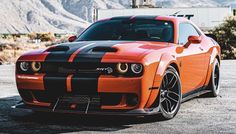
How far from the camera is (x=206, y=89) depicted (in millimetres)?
7801

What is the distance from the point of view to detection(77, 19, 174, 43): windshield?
6.53m

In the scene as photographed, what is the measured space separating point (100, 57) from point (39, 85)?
77 cm

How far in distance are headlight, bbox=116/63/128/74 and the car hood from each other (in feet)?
0.19

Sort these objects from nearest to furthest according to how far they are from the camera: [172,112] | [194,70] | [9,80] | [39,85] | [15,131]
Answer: [15,131]
[39,85]
[172,112]
[194,70]
[9,80]

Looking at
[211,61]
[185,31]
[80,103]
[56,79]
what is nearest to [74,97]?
[80,103]

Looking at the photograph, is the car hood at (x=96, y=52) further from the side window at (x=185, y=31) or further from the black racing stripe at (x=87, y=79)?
the side window at (x=185, y=31)

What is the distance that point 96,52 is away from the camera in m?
5.45

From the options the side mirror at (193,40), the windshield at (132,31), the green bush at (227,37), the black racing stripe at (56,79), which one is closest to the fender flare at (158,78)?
the windshield at (132,31)

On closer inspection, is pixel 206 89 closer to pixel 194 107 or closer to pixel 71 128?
pixel 194 107

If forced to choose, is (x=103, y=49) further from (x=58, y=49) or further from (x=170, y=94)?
(x=170, y=94)

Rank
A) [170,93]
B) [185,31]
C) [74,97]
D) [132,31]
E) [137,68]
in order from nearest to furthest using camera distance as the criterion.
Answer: [137,68], [74,97], [170,93], [132,31], [185,31]

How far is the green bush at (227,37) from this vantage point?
963 inches

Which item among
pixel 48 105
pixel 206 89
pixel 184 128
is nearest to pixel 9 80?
pixel 206 89

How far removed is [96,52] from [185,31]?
216 centimetres
